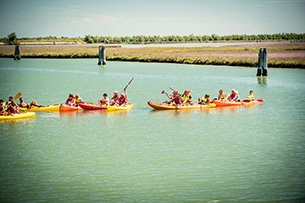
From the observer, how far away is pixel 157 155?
18.7m

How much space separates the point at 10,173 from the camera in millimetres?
16484

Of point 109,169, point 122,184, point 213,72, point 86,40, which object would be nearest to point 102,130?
point 109,169

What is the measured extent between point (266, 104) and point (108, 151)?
15.0 m

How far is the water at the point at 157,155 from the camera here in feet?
48.5

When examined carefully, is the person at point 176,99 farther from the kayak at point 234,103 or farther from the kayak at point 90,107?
the kayak at point 90,107

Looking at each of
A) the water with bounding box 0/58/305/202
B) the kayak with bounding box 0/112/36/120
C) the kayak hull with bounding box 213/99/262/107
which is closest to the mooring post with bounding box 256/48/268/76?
the water with bounding box 0/58/305/202

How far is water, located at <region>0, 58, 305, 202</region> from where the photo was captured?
14.8 metres

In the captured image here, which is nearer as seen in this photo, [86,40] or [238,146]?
[238,146]

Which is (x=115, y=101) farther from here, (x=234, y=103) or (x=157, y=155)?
(x=157, y=155)

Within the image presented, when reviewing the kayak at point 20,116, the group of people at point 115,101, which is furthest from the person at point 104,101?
the kayak at point 20,116

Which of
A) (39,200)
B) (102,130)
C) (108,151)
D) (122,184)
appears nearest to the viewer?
(39,200)

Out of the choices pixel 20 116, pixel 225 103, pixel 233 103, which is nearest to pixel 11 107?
pixel 20 116

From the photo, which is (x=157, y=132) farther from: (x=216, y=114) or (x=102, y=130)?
(x=216, y=114)

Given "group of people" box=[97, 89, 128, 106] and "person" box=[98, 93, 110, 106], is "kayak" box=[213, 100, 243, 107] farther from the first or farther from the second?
"person" box=[98, 93, 110, 106]
